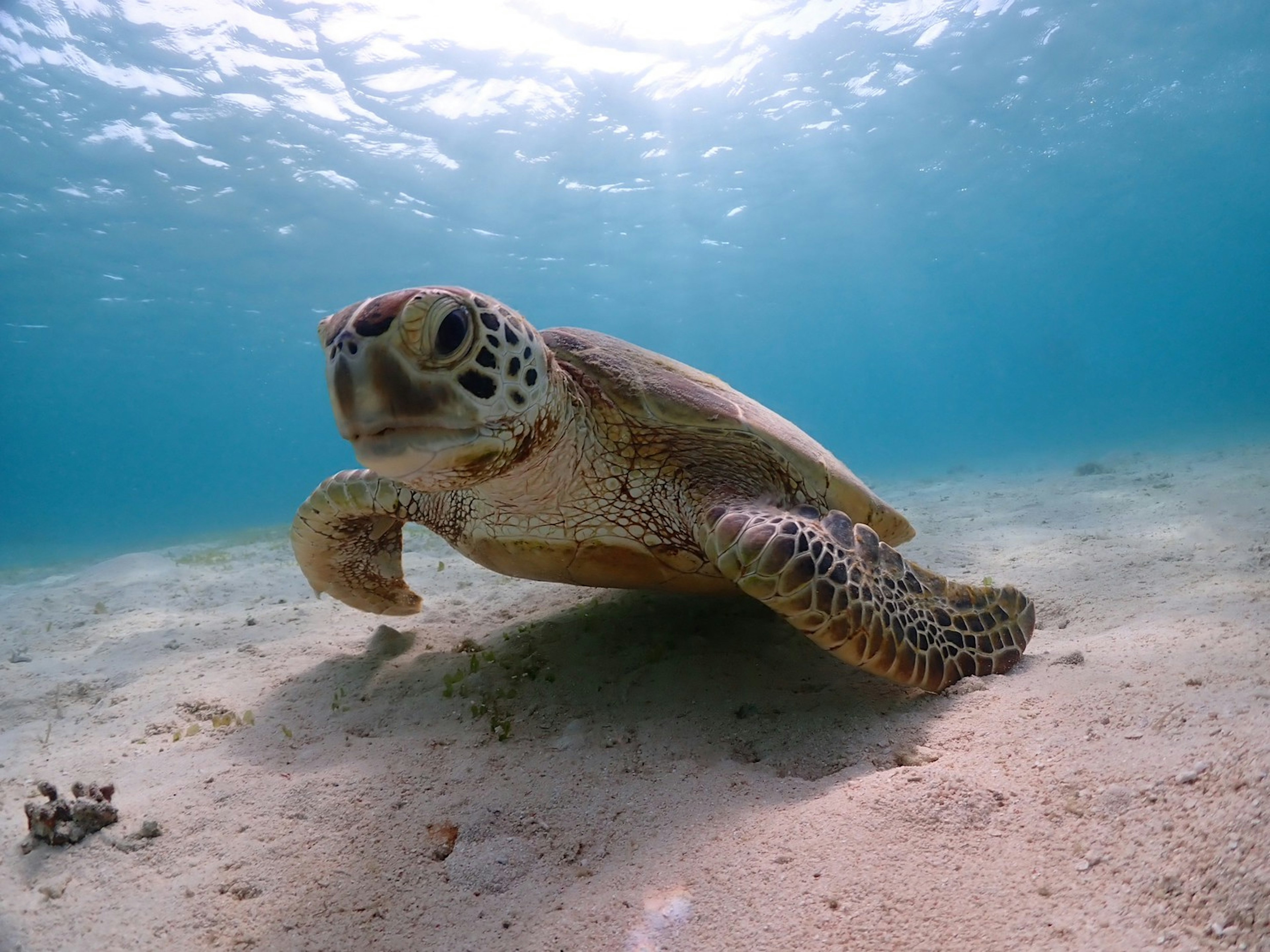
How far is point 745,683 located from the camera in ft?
8.81

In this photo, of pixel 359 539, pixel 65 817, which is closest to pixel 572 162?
pixel 359 539

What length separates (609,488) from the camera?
284 cm

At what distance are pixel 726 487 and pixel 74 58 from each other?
2099 cm

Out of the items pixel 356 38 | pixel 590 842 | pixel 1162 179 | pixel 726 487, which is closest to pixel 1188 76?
pixel 1162 179

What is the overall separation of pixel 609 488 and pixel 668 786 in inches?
49.8

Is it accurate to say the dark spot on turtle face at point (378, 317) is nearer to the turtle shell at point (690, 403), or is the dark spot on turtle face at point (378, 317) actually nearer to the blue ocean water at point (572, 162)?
the turtle shell at point (690, 403)

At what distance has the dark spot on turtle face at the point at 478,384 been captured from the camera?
2.12 metres

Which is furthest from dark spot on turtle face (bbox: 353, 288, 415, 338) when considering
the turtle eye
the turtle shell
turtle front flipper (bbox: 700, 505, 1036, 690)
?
turtle front flipper (bbox: 700, 505, 1036, 690)

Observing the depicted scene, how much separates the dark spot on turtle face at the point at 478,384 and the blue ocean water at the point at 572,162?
14.1 m

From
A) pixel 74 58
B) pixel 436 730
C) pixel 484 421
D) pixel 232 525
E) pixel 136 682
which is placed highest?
pixel 74 58

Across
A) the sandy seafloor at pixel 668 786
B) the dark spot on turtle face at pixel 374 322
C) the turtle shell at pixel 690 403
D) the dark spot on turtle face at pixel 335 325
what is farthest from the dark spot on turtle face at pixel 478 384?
the sandy seafloor at pixel 668 786

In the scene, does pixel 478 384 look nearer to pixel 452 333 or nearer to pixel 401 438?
pixel 452 333

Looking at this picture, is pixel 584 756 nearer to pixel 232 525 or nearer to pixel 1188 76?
pixel 232 525

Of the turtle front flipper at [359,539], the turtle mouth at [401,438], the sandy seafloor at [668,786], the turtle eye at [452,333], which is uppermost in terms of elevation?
the turtle eye at [452,333]
